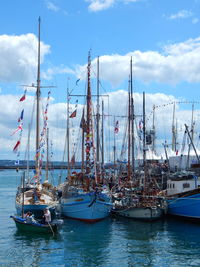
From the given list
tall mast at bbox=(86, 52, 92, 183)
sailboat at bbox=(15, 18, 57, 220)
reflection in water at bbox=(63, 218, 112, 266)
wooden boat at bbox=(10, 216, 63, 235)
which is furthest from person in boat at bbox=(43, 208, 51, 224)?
tall mast at bbox=(86, 52, 92, 183)

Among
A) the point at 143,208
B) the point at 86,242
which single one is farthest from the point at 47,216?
the point at 143,208

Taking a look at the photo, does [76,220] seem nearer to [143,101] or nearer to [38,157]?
[38,157]

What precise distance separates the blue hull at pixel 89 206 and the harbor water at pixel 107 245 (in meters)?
0.83

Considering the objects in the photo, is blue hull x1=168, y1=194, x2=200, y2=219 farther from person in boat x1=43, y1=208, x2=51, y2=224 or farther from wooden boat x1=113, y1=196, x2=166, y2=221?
person in boat x1=43, y1=208, x2=51, y2=224

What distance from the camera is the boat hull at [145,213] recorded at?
132ft

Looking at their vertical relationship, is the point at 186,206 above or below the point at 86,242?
above

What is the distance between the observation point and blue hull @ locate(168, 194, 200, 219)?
40.0 meters

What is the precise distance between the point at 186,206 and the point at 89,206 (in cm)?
1086

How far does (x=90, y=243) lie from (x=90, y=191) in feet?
29.1

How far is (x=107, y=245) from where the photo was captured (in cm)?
3078

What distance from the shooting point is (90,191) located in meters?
39.6

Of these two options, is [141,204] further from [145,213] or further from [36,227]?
[36,227]

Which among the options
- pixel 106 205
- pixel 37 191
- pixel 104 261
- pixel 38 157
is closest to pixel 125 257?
pixel 104 261

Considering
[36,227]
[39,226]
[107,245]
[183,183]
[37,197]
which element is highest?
[183,183]
